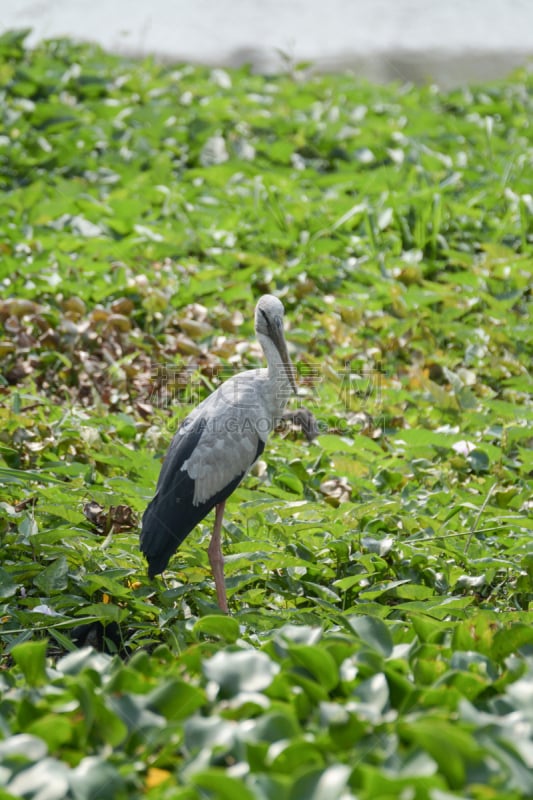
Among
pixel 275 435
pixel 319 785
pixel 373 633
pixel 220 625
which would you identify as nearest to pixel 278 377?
pixel 275 435

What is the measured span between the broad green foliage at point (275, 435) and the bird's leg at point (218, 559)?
2.1 inches

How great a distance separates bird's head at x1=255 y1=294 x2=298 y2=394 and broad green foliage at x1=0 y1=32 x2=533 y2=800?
0.45 meters

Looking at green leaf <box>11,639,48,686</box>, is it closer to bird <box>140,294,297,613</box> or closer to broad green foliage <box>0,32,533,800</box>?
broad green foliage <box>0,32,533,800</box>

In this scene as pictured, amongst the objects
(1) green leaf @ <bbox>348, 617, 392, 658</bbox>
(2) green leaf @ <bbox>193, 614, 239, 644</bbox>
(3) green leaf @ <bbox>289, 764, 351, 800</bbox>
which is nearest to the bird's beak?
(2) green leaf @ <bbox>193, 614, 239, 644</bbox>

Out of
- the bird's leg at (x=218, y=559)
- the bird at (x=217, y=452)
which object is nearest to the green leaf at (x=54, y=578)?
the bird at (x=217, y=452)

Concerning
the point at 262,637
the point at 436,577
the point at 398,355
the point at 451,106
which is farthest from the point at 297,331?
the point at 451,106

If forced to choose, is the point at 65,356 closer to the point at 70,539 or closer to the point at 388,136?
the point at 70,539

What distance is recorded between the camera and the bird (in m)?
3.60

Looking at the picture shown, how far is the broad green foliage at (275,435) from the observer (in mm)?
2049

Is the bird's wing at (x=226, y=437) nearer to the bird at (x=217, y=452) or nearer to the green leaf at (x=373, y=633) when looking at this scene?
the bird at (x=217, y=452)

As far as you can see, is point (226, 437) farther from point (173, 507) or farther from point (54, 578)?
point (54, 578)

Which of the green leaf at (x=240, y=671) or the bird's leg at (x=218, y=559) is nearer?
the green leaf at (x=240, y=671)

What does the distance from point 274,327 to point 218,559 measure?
99 centimetres

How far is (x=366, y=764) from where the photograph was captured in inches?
74.7
